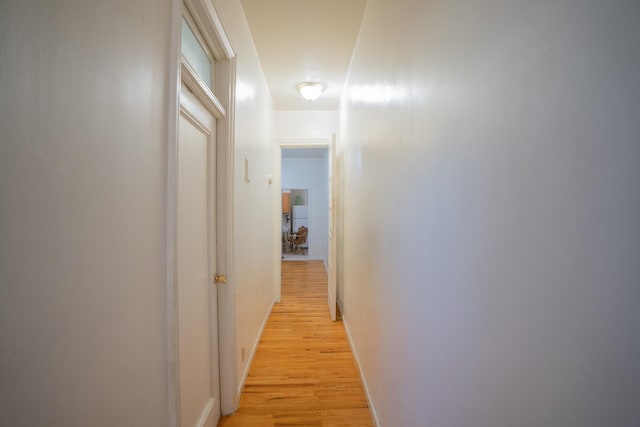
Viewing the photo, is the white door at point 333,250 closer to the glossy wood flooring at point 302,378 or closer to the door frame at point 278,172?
the glossy wood flooring at point 302,378

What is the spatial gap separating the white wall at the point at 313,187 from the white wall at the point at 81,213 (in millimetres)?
6936

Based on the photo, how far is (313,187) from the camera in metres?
7.88

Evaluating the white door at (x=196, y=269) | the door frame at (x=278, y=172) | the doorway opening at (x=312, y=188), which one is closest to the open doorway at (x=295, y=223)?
the doorway opening at (x=312, y=188)

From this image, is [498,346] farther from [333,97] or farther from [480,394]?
[333,97]

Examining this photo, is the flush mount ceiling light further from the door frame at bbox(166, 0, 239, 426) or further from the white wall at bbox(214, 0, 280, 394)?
the door frame at bbox(166, 0, 239, 426)

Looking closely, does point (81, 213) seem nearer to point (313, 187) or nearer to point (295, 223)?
point (313, 187)

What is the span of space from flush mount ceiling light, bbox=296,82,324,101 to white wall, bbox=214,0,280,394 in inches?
16.6

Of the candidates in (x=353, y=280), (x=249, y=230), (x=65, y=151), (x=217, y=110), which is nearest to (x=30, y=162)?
(x=65, y=151)

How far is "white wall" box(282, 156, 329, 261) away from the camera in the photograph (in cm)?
780

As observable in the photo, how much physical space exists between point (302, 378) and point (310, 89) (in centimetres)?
298

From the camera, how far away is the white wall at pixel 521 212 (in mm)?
366

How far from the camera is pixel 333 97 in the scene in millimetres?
3670

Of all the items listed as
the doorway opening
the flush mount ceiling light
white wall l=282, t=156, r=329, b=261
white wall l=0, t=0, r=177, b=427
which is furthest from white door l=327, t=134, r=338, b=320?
white wall l=282, t=156, r=329, b=261

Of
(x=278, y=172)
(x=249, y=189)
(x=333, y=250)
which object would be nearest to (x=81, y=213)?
(x=249, y=189)
